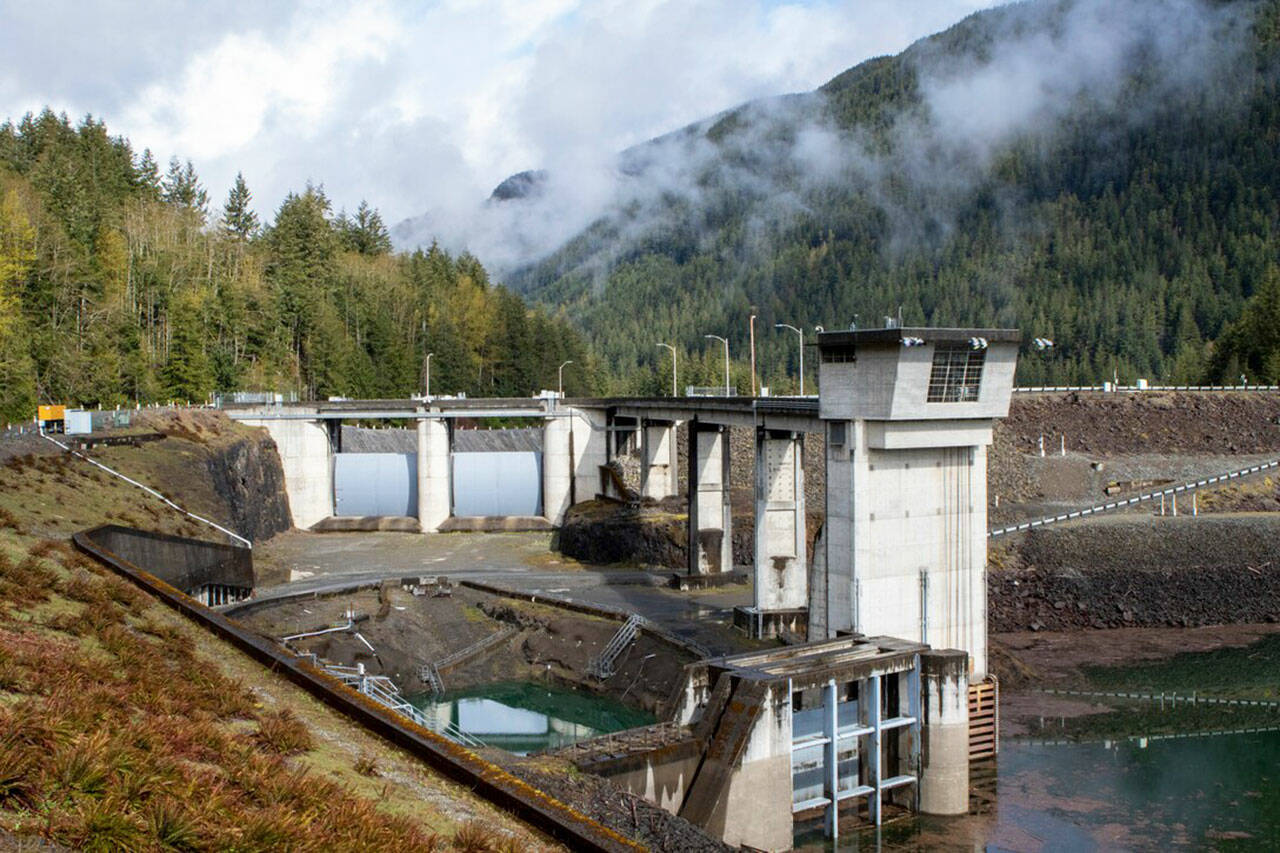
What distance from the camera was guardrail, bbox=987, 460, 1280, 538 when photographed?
2879 inches

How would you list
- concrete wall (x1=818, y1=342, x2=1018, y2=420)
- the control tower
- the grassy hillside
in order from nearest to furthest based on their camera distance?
the grassy hillside → concrete wall (x1=818, y1=342, x2=1018, y2=420) → the control tower

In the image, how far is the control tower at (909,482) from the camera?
144 feet

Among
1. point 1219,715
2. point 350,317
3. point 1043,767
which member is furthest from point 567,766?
point 350,317

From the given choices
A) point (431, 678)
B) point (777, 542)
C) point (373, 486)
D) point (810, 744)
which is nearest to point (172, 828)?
point (810, 744)

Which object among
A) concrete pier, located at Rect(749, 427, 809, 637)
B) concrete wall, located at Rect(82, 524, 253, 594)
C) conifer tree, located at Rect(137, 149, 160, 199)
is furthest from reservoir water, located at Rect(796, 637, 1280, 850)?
conifer tree, located at Rect(137, 149, 160, 199)

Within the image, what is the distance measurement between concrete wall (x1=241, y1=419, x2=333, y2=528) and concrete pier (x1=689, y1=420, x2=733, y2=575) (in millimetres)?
38377

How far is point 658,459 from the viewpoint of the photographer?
84188 mm

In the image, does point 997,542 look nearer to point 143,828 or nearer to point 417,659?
point 417,659

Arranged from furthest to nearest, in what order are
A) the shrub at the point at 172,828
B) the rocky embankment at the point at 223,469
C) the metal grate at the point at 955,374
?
the rocky embankment at the point at 223,469, the metal grate at the point at 955,374, the shrub at the point at 172,828

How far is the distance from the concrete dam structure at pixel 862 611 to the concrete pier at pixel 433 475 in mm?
38137

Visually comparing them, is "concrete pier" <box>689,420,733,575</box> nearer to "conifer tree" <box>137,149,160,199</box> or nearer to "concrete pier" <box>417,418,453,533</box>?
"concrete pier" <box>417,418,453,533</box>

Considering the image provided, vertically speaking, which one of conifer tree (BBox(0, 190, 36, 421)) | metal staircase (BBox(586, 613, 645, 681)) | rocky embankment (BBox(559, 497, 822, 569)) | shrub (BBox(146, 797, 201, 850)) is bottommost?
metal staircase (BBox(586, 613, 645, 681))

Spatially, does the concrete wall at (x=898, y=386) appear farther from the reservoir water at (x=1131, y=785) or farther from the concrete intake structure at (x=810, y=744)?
the reservoir water at (x=1131, y=785)

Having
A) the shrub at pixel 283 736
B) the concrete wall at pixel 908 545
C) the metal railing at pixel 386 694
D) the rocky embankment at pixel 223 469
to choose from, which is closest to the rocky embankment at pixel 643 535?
the rocky embankment at pixel 223 469
